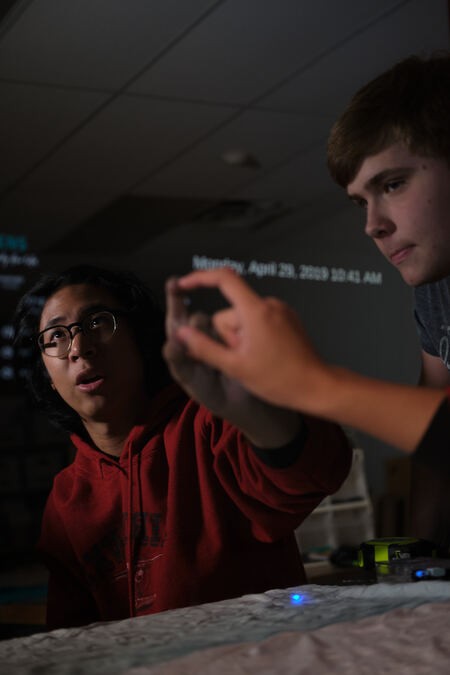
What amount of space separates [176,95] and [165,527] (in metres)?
2.16

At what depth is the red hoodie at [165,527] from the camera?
110 cm

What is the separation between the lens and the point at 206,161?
343 cm

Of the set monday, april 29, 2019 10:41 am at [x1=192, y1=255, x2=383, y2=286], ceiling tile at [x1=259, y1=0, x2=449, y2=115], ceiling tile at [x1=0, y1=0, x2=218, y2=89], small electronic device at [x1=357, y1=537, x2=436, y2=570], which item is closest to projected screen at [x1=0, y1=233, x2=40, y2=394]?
monday, april 29, 2019 10:41 am at [x1=192, y1=255, x2=383, y2=286]

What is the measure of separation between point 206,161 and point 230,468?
2497mm

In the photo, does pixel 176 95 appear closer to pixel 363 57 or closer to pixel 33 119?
pixel 33 119

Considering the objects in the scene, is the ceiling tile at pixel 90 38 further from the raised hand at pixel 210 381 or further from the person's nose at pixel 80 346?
the raised hand at pixel 210 381

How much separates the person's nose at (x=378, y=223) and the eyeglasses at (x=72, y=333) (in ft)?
1.30

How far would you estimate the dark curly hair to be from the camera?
125cm

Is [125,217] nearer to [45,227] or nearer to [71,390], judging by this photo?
[45,227]

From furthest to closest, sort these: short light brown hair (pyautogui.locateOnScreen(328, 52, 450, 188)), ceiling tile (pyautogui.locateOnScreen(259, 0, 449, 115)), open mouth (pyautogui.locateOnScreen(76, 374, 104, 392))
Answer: ceiling tile (pyautogui.locateOnScreen(259, 0, 449, 115))
open mouth (pyautogui.locateOnScreen(76, 374, 104, 392))
short light brown hair (pyautogui.locateOnScreen(328, 52, 450, 188))

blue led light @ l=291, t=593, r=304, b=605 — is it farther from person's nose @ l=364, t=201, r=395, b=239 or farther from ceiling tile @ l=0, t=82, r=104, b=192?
ceiling tile @ l=0, t=82, r=104, b=192

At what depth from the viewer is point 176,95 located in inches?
119

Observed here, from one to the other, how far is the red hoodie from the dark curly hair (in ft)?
0.17

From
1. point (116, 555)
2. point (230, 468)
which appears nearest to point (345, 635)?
point (230, 468)
